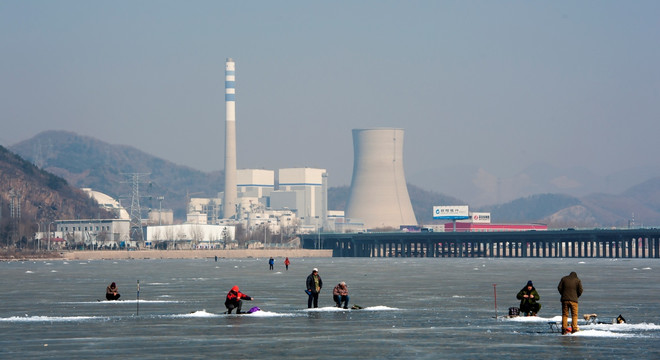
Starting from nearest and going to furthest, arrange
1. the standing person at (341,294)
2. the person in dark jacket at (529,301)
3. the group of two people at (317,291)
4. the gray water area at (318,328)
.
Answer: the gray water area at (318,328)
the person in dark jacket at (529,301)
the group of two people at (317,291)
the standing person at (341,294)

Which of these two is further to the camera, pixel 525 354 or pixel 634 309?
pixel 634 309

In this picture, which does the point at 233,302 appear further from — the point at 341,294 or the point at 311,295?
the point at 341,294

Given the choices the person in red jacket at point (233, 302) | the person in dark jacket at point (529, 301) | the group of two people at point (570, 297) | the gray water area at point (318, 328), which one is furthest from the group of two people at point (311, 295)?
the group of two people at point (570, 297)

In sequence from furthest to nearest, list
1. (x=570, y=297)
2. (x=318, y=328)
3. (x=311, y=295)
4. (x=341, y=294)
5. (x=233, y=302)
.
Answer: (x=341, y=294) → (x=311, y=295) → (x=233, y=302) → (x=318, y=328) → (x=570, y=297)

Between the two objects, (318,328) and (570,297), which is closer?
(570,297)

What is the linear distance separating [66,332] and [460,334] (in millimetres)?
12288

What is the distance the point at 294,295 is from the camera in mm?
55500

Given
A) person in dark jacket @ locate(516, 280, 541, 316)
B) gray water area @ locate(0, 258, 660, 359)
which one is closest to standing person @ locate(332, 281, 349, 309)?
gray water area @ locate(0, 258, 660, 359)

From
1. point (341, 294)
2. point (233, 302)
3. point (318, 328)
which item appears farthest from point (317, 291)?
point (318, 328)

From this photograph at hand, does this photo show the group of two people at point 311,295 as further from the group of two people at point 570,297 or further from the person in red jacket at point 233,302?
A: the group of two people at point 570,297

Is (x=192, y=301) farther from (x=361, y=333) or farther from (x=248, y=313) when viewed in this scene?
(x=361, y=333)

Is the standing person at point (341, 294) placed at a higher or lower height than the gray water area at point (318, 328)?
higher

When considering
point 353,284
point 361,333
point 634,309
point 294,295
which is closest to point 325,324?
point 361,333

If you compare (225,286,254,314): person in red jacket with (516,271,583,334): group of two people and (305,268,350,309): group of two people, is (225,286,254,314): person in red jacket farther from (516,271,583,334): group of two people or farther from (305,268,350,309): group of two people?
(516,271,583,334): group of two people
